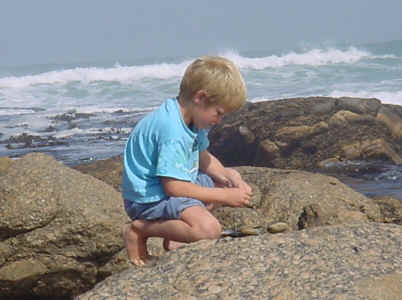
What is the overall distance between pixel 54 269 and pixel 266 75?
2774 cm

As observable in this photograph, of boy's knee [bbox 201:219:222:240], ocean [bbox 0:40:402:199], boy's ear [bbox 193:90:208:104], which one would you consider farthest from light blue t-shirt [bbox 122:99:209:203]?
ocean [bbox 0:40:402:199]

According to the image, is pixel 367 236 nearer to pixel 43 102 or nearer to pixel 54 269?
pixel 54 269

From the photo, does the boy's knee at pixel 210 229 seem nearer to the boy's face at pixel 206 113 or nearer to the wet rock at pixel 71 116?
the boy's face at pixel 206 113

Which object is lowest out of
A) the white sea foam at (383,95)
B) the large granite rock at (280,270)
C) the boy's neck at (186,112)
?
the white sea foam at (383,95)

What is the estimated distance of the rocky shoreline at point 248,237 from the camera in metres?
2.84

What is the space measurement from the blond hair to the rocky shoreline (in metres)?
0.74

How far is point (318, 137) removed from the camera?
9844mm

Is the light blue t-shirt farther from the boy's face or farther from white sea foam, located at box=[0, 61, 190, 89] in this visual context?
white sea foam, located at box=[0, 61, 190, 89]

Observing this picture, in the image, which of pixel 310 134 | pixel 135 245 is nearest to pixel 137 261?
pixel 135 245

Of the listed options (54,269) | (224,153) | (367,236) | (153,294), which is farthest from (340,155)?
(153,294)

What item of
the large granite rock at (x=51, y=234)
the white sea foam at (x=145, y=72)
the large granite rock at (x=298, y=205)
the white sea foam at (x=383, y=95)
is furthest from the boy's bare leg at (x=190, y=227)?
the white sea foam at (x=145, y=72)

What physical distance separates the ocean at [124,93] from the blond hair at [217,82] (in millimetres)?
5100

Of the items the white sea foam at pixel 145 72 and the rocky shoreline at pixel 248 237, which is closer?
the rocky shoreline at pixel 248 237

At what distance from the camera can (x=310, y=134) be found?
32.4 ft
